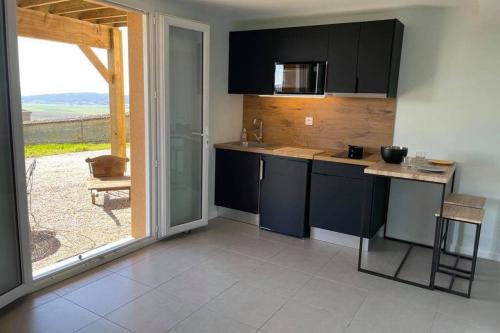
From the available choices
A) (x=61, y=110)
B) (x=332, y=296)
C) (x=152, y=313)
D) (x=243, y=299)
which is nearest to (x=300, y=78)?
(x=332, y=296)

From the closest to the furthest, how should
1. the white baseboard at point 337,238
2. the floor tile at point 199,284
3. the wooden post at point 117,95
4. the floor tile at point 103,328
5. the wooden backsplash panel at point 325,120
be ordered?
the floor tile at point 103,328, the floor tile at point 199,284, the white baseboard at point 337,238, the wooden backsplash panel at point 325,120, the wooden post at point 117,95

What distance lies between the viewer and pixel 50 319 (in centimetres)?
233

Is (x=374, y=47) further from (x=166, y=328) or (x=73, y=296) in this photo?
(x=73, y=296)

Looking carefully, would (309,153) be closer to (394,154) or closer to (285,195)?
(285,195)

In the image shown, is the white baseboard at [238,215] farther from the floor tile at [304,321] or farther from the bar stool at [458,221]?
the bar stool at [458,221]

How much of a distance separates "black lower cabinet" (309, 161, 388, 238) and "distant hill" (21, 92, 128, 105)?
4.35 metres

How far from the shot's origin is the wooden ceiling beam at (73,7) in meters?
3.84

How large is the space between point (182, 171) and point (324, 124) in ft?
5.42

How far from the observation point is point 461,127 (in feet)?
11.3

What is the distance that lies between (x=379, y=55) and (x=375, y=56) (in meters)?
0.04

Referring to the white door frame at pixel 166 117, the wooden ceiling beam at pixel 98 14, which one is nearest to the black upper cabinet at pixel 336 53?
the white door frame at pixel 166 117

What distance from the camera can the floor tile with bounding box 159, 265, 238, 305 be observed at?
8.76 feet

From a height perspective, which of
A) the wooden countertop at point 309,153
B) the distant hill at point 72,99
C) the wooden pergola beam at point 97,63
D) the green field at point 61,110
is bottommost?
the wooden countertop at point 309,153

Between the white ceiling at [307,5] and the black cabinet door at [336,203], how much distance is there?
164 cm
